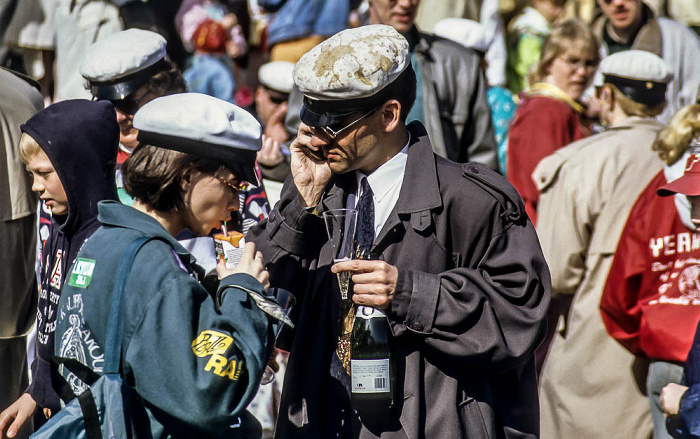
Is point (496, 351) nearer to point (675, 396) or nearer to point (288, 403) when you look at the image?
point (288, 403)

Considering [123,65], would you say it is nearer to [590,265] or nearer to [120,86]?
[120,86]

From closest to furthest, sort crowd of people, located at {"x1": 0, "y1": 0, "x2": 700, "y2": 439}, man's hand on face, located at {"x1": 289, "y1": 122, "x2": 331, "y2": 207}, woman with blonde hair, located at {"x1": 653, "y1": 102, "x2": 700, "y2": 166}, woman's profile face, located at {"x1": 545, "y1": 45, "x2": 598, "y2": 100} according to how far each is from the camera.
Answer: crowd of people, located at {"x1": 0, "y1": 0, "x2": 700, "y2": 439} < man's hand on face, located at {"x1": 289, "y1": 122, "x2": 331, "y2": 207} < woman with blonde hair, located at {"x1": 653, "y1": 102, "x2": 700, "y2": 166} < woman's profile face, located at {"x1": 545, "y1": 45, "x2": 598, "y2": 100}

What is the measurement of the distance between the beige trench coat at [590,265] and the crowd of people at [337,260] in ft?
0.04

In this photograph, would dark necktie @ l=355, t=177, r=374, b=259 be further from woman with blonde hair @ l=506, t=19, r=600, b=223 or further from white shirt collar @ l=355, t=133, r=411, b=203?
woman with blonde hair @ l=506, t=19, r=600, b=223

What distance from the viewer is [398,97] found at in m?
3.23

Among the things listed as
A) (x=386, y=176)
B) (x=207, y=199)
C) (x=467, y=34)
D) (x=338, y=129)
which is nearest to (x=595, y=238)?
(x=467, y=34)

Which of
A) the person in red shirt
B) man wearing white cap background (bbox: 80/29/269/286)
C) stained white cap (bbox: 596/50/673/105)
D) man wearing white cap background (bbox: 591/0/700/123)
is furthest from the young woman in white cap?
man wearing white cap background (bbox: 591/0/700/123)

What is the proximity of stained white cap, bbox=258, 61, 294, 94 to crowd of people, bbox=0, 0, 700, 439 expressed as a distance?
3.37ft

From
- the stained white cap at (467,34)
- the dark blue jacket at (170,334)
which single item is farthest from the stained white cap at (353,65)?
the stained white cap at (467,34)

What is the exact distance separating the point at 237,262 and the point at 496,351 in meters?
0.87

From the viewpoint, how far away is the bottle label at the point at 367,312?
3094mm

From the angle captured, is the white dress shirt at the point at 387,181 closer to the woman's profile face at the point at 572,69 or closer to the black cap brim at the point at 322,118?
the black cap brim at the point at 322,118

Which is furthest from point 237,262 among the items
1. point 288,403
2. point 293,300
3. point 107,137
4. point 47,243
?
point 47,243

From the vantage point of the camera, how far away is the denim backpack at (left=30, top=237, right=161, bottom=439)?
2760 mm
